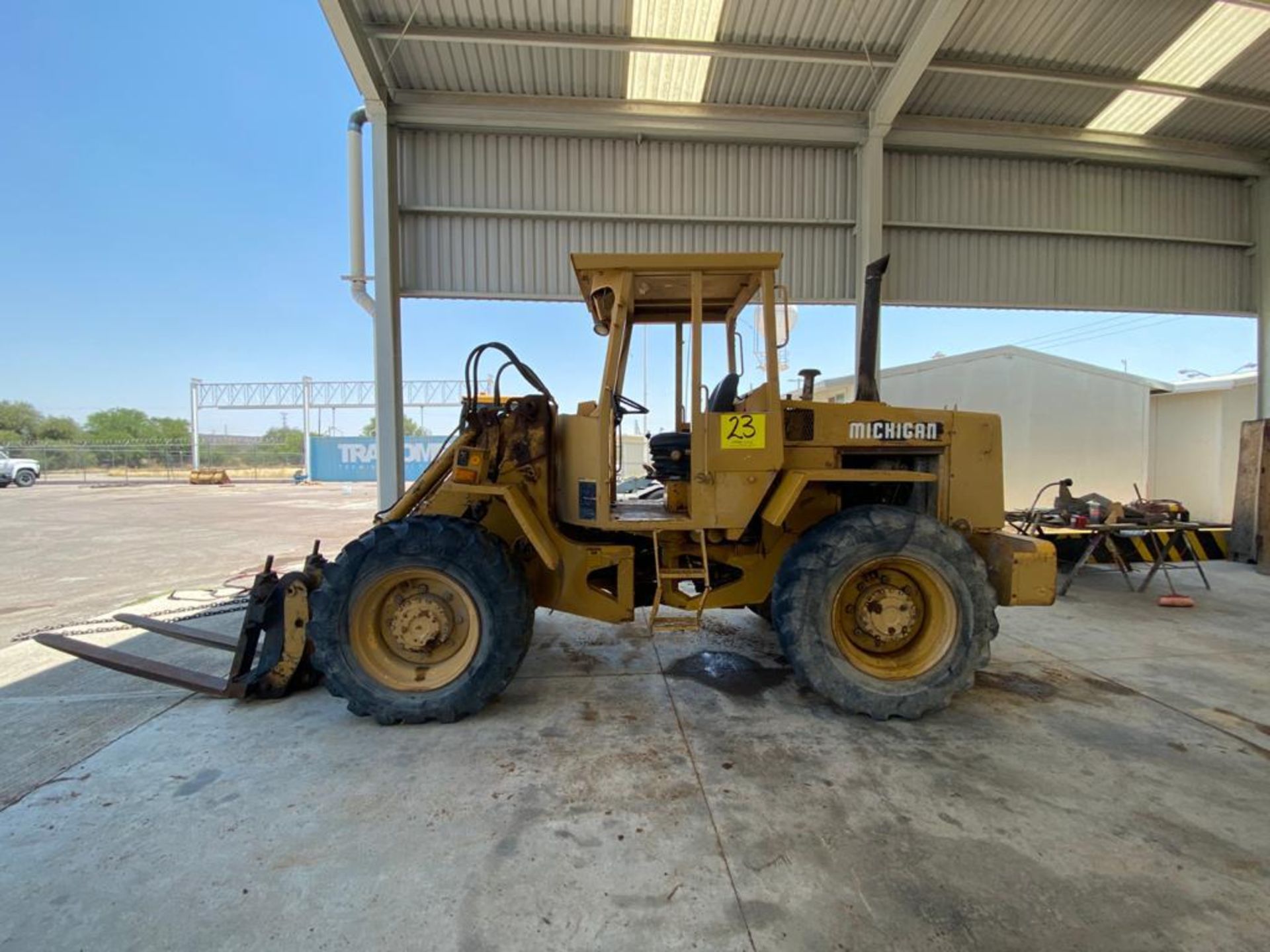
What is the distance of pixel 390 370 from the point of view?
6.91 metres

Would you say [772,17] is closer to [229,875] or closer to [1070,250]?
[1070,250]

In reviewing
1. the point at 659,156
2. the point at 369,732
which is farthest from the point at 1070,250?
the point at 369,732

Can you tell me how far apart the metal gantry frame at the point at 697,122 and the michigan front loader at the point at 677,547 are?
13.1 feet

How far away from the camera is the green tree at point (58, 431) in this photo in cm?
4781

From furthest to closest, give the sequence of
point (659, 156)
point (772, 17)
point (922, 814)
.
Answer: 1. point (659, 156)
2. point (772, 17)
3. point (922, 814)

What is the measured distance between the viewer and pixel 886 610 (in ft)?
10.8

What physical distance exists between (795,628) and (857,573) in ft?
1.75

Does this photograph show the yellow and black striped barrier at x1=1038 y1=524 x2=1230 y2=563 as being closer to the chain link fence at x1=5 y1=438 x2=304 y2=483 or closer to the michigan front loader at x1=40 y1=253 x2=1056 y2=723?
the michigan front loader at x1=40 y1=253 x2=1056 y2=723

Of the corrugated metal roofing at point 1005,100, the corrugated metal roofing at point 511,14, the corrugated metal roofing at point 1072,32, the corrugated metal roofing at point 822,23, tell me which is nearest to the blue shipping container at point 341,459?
the corrugated metal roofing at point 511,14

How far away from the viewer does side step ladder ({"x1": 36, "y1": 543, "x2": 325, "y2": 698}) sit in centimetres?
323

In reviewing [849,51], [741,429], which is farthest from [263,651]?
[849,51]

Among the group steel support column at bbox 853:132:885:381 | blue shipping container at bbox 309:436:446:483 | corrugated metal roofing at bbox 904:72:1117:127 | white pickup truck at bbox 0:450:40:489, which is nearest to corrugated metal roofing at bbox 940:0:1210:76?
corrugated metal roofing at bbox 904:72:1117:127

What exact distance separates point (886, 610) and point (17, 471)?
115ft

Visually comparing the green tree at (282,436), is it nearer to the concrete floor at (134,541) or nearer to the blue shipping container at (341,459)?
the blue shipping container at (341,459)
